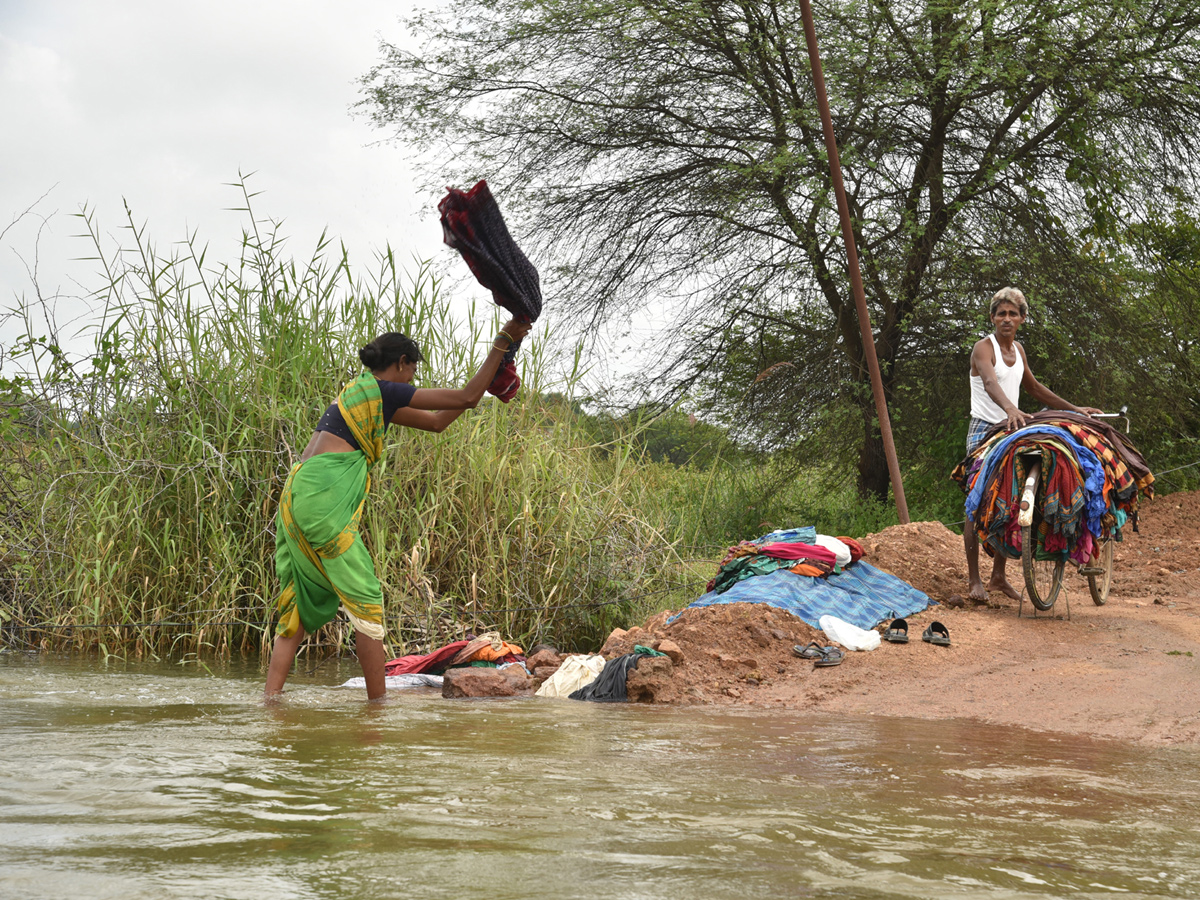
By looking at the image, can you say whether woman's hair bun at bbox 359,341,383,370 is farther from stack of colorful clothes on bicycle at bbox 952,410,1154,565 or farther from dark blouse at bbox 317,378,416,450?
stack of colorful clothes on bicycle at bbox 952,410,1154,565

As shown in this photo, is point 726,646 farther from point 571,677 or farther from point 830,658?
point 571,677

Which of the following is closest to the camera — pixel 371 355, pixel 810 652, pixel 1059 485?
pixel 371 355

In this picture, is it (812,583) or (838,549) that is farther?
(838,549)

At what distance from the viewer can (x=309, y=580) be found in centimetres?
523

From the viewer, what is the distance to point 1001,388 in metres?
7.57

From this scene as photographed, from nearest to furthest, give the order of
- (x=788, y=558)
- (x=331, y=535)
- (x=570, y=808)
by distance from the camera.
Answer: (x=570, y=808)
(x=331, y=535)
(x=788, y=558)

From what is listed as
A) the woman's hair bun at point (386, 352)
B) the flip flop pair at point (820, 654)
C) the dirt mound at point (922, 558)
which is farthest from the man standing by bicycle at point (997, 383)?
the woman's hair bun at point (386, 352)

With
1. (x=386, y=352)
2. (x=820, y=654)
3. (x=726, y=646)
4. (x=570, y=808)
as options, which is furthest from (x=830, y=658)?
(x=570, y=808)

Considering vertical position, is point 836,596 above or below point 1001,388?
below

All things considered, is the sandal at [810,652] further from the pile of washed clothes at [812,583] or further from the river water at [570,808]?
the river water at [570,808]

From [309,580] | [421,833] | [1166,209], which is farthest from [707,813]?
[1166,209]

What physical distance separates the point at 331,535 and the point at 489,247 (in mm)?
1568

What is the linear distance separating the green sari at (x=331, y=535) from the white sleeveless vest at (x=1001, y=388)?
4531 millimetres

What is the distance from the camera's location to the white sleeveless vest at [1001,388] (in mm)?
7645
